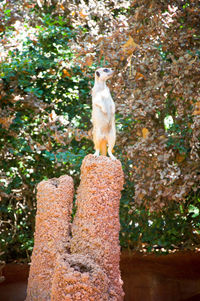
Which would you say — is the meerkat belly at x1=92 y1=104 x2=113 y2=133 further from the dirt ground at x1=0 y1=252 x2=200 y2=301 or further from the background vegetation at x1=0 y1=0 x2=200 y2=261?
the dirt ground at x1=0 y1=252 x2=200 y2=301

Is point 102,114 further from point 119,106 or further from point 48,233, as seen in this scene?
point 119,106

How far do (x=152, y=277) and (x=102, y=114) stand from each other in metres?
4.85

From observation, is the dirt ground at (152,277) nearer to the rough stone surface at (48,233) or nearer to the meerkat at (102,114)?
the rough stone surface at (48,233)

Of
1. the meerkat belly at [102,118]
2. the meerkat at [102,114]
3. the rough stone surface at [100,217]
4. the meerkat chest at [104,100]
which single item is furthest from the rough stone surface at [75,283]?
the meerkat chest at [104,100]

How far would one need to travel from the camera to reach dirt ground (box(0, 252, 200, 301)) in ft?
27.6

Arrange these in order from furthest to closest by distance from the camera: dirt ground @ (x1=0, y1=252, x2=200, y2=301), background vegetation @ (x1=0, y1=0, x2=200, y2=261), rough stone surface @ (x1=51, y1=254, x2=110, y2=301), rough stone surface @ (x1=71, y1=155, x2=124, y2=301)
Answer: dirt ground @ (x1=0, y1=252, x2=200, y2=301)
background vegetation @ (x1=0, y1=0, x2=200, y2=261)
rough stone surface @ (x1=71, y1=155, x2=124, y2=301)
rough stone surface @ (x1=51, y1=254, x2=110, y2=301)

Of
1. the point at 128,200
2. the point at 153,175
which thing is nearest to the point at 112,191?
the point at 153,175

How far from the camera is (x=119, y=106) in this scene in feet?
20.8

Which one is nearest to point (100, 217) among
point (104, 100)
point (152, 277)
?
point (104, 100)

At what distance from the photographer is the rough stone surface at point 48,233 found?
4.82m

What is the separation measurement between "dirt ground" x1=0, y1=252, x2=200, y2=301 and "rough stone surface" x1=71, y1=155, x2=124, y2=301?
13.3ft

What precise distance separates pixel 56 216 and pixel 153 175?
5.69ft

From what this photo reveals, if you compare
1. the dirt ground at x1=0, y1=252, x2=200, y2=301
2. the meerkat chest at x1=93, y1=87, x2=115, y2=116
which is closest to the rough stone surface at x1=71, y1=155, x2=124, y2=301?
the meerkat chest at x1=93, y1=87, x2=115, y2=116

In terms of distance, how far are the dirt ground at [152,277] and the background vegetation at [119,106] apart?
0.29 meters
